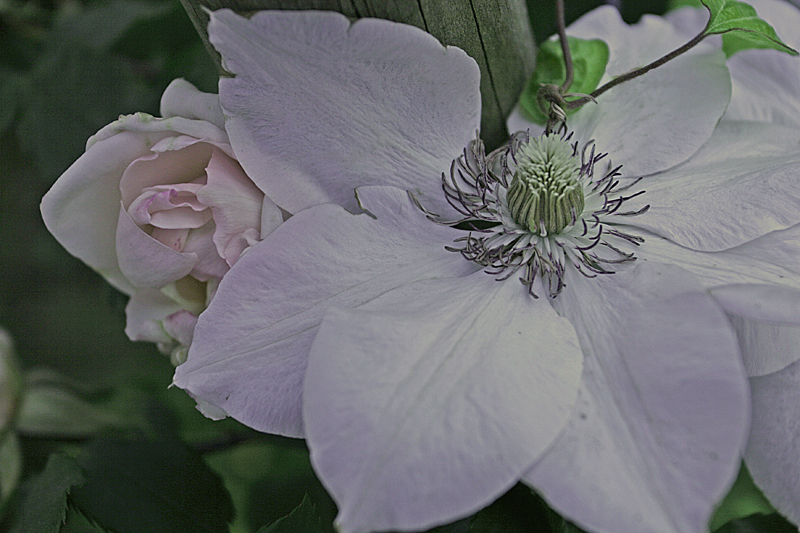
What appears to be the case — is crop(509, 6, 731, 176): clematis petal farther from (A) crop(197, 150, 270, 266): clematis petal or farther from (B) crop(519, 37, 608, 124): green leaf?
(A) crop(197, 150, 270, 266): clematis petal

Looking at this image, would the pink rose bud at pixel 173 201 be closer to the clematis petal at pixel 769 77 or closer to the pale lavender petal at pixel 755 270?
the pale lavender petal at pixel 755 270

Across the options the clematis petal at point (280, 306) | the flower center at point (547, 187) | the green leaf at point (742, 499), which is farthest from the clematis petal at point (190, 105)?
→ the green leaf at point (742, 499)

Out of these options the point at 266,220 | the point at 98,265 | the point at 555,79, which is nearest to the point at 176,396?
the point at 98,265

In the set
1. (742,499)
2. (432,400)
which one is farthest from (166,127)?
(742,499)

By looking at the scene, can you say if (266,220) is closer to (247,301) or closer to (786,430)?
(247,301)

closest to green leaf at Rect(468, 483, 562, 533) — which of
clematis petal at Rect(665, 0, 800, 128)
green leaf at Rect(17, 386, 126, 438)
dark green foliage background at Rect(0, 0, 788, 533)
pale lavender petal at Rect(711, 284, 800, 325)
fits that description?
→ dark green foliage background at Rect(0, 0, 788, 533)

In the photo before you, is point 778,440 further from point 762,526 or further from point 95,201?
point 95,201
